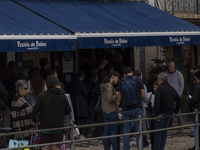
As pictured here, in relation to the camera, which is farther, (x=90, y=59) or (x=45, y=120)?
(x=90, y=59)

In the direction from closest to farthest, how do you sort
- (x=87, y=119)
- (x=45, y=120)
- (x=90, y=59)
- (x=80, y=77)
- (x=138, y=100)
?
1. (x=45, y=120)
2. (x=138, y=100)
3. (x=80, y=77)
4. (x=87, y=119)
5. (x=90, y=59)

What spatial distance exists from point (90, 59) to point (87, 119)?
249 centimetres

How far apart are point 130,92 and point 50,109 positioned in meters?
2.17

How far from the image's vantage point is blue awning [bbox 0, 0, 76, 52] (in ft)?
39.3

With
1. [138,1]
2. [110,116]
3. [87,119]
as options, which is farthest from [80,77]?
[138,1]

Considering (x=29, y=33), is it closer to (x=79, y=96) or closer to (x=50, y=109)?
(x=79, y=96)

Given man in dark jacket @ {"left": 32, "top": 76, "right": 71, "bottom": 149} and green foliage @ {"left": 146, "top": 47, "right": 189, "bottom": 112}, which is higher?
green foliage @ {"left": 146, "top": 47, "right": 189, "bottom": 112}

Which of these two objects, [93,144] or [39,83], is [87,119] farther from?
[93,144]

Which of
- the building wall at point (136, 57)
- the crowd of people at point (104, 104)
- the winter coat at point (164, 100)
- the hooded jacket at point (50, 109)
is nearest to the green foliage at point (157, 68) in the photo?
the building wall at point (136, 57)

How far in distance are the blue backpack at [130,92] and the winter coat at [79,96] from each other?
314 cm

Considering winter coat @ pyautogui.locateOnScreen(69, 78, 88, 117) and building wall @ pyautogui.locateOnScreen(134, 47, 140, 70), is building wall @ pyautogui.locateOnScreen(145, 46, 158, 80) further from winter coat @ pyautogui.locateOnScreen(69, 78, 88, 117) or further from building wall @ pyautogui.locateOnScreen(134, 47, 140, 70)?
winter coat @ pyautogui.locateOnScreen(69, 78, 88, 117)

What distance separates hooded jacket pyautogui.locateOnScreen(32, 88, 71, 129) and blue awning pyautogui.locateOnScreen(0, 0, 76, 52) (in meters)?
2.59

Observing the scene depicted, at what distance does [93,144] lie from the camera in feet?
31.7

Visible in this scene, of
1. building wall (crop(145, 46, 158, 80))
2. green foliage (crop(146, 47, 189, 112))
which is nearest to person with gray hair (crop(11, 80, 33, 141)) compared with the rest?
green foliage (crop(146, 47, 189, 112))
